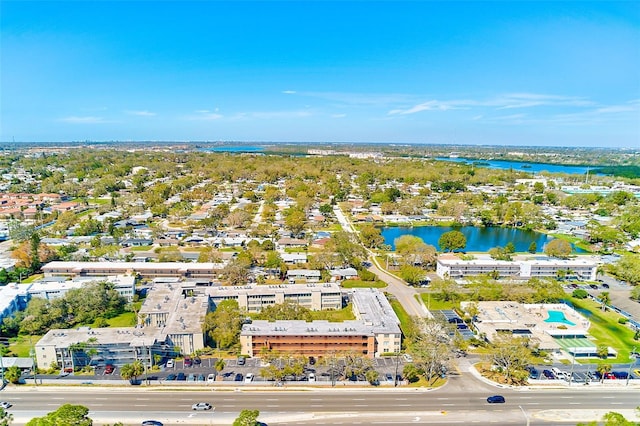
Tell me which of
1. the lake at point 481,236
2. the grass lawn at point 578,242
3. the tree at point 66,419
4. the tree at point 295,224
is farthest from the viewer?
the lake at point 481,236

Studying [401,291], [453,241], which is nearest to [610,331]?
[401,291]

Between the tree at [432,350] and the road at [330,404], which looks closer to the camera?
the road at [330,404]

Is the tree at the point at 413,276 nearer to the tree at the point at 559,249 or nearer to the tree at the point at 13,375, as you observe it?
the tree at the point at 559,249

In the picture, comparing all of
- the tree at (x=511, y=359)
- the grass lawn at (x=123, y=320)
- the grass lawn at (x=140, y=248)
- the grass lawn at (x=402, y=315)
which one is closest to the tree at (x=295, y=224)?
the grass lawn at (x=140, y=248)

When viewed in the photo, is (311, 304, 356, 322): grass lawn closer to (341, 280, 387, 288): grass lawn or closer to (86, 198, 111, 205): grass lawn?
(341, 280, 387, 288): grass lawn

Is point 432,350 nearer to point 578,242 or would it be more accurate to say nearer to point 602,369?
point 602,369

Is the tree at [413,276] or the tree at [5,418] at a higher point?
the tree at [413,276]

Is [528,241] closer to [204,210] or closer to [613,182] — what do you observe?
[204,210]
